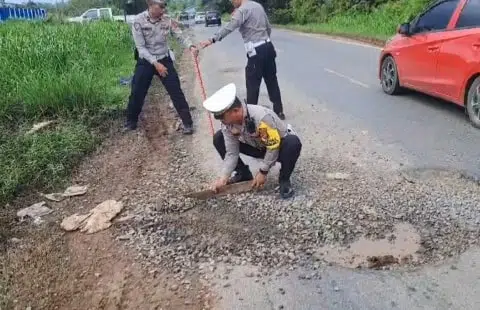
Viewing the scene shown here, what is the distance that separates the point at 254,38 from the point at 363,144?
207 cm

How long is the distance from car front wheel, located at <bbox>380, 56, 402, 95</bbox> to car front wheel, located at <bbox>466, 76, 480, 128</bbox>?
200cm

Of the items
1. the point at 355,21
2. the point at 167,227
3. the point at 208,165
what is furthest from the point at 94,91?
the point at 355,21

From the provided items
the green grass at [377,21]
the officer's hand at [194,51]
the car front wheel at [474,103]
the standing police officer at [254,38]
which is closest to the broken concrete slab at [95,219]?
the officer's hand at [194,51]

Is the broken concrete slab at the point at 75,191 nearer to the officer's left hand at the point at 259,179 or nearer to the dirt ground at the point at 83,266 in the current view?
the dirt ground at the point at 83,266

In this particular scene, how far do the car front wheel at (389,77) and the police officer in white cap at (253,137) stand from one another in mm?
4691

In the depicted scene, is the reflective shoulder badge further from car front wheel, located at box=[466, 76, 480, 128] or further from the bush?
the bush

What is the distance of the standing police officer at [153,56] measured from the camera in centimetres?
676

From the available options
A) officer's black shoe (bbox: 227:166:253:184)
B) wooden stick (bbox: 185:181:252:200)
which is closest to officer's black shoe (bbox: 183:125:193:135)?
officer's black shoe (bbox: 227:166:253:184)

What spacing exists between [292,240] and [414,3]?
21.1 metres

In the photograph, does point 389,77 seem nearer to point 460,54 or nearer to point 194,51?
point 460,54

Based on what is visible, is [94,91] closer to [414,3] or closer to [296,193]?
[296,193]

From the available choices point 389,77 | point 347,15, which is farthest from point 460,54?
point 347,15

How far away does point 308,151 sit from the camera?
6.04 m

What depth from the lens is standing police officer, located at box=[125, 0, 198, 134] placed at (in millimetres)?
6757
